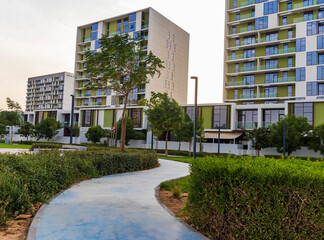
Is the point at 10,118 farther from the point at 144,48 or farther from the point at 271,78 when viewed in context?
the point at 271,78

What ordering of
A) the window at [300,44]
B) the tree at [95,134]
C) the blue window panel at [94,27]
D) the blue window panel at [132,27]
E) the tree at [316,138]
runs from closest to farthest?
the tree at [316,138] → the window at [300,44] → the tree at [95,134] → the blue window panel at [132,27] → the blue window panel at [94,27]

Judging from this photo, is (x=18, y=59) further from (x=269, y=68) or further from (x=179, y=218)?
(x=269, y=68)

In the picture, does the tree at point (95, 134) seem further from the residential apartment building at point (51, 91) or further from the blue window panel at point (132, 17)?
the residential apartment building at point (51, 91)

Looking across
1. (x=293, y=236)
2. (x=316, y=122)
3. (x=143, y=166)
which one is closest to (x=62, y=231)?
(x=293, y=236)

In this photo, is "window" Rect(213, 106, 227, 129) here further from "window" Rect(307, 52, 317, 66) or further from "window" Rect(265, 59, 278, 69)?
"window" Rect(307, 52, 317, 66)

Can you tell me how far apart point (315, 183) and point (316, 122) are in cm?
3879

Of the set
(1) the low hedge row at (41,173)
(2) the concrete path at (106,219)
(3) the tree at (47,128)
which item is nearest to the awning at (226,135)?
(1) the low hedge row at (41,173)

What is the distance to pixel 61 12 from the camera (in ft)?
60.7

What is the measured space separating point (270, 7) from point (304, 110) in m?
23.6

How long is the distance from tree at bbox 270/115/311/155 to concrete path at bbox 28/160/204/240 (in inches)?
1169

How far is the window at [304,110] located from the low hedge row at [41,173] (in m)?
32.4

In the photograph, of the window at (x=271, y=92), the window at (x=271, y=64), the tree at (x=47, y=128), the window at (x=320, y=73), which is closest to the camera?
the window at (x=320, y=73)

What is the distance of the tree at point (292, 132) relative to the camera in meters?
34.0

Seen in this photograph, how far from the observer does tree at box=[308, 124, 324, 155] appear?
33.9 meters
